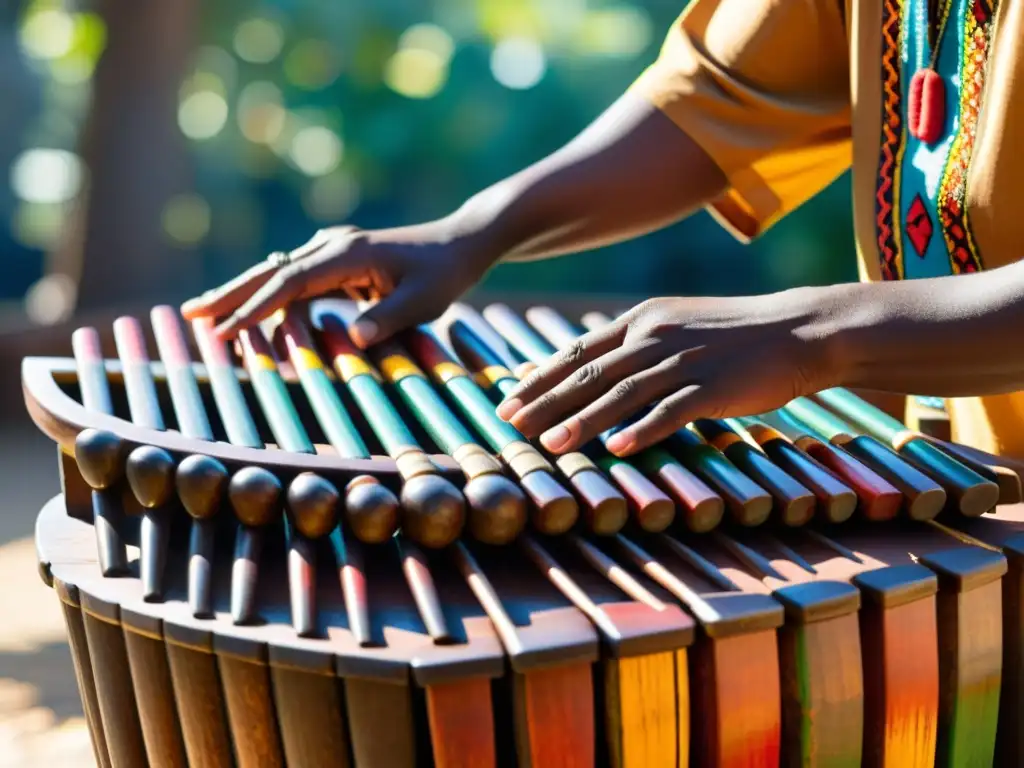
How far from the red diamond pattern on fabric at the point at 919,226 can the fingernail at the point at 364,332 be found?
605 mm

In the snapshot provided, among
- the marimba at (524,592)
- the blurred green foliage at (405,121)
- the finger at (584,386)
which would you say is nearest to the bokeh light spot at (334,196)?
the blurred green foliage at (405,121)

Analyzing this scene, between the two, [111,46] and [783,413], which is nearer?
[783,413]

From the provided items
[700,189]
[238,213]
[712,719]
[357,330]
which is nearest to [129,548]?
[357,330]

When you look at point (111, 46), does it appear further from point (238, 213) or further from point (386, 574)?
point (386, 574)

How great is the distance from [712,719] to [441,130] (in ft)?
15.9

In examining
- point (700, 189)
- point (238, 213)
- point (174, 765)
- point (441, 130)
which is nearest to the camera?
point (174, 765)

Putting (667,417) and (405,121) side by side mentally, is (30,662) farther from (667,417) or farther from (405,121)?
(405,121)

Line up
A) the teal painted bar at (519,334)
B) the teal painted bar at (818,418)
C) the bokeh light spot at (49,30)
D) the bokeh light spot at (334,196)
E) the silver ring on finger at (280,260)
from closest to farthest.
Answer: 1. the teal painted bar at (818,418)
2. the teal painted bar at (519,334)
3. the silver ring on finger at (280,260)
4. the bokeh light spot at (49,30)
5. the bokeh light spot at (334,196)

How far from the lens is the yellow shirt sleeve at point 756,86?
157cm

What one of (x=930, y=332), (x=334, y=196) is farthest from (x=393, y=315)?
(x=334, y=196)

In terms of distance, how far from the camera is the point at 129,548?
3.65 feet

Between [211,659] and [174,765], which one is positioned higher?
[211,659]

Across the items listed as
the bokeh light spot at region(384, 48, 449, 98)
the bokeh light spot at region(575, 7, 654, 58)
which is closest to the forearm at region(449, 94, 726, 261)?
the bokeh light spot at region(575, 7, 654, 58)

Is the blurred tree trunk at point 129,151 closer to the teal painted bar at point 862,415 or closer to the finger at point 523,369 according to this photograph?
the finger at point 523,369
